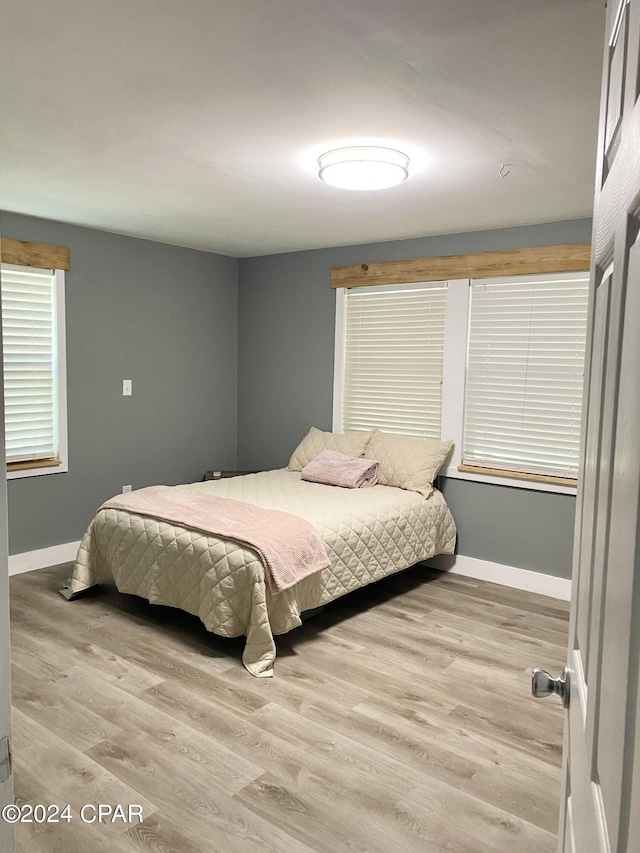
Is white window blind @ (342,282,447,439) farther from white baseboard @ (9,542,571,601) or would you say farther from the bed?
white baseboard @ (9,542,571,601)

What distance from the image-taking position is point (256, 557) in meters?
3.16

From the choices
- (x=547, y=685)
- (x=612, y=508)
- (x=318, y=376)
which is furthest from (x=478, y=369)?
(x=612, y=508)

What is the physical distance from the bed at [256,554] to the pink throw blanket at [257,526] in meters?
0.04

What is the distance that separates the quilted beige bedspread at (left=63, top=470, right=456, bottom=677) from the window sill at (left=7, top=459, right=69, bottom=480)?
77cm

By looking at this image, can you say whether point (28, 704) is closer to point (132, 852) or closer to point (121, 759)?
point (121, 759)

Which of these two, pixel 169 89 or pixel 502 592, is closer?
pixel 169 89

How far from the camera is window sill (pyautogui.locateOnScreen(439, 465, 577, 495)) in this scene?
4125mm

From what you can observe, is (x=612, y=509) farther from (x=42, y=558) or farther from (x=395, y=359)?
(x=42, y=558)

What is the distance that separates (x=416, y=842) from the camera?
2.04 m

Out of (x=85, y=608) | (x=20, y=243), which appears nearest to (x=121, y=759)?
(x=85, y=608)

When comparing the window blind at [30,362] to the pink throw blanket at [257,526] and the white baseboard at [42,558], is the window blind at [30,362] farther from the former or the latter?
the pink throw blanket at [257,526]

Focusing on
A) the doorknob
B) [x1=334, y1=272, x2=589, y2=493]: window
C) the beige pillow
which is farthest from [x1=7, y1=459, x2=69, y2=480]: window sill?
the doorknob

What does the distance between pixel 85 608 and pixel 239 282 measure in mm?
3122

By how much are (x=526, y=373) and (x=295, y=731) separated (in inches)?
106
